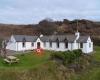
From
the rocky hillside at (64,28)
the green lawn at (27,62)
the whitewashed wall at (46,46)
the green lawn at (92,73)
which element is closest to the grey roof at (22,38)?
the whitewashed wall at (46,46)

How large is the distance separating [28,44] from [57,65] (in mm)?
22953

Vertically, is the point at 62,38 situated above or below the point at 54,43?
above

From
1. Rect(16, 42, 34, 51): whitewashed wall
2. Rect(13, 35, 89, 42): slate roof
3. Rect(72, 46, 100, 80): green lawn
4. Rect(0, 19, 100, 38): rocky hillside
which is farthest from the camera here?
Rect(0, 19, 100, 38): rocky hillside

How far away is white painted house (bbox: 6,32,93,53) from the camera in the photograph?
61312 mm

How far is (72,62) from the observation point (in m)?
48.0

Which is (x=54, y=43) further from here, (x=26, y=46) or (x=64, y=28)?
(x=64, y=28)

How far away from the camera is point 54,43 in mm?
64188

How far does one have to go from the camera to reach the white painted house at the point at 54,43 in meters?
61.3

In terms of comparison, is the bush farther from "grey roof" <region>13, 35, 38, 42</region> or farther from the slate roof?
"grey roof" <region>13, 35, 38, 42</region>

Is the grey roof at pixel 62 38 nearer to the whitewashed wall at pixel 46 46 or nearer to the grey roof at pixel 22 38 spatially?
the whitewashed wall at pixel 46 46

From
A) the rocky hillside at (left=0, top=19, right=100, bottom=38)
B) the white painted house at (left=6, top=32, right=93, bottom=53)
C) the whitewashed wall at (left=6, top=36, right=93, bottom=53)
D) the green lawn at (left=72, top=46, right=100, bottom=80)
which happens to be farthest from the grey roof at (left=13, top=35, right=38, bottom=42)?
the rocky hillside at (left=0, top=19, right=100, bottom=38)

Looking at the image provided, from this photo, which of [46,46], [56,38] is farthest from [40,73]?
[46,46]

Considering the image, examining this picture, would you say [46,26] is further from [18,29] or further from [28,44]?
[28,44]

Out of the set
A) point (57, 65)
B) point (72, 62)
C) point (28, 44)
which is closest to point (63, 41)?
point (28, 44)
